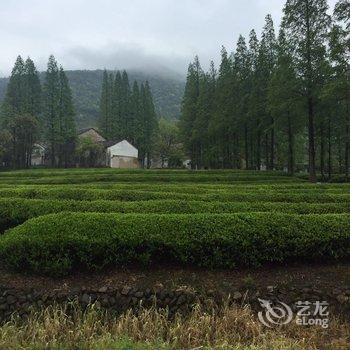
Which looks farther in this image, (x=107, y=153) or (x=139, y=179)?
(x=107, y=153)

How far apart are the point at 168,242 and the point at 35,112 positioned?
58.7 metres

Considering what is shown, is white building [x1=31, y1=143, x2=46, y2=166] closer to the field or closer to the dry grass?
the field

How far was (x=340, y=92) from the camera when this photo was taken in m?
22.3

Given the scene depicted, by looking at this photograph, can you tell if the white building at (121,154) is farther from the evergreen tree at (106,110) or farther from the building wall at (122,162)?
the evergreen tree at (106,110)

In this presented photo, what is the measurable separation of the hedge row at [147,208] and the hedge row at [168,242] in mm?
1682

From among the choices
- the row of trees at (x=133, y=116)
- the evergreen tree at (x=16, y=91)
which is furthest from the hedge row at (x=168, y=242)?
the row of trees at (x=133, y=116)

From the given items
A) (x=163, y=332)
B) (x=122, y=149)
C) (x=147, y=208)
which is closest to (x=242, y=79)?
(x=122, y=149)

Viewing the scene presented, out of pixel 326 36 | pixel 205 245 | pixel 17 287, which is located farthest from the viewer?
pixel 326 36

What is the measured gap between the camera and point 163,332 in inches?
254

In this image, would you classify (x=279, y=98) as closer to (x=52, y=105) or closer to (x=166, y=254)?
(x=166, y=254)

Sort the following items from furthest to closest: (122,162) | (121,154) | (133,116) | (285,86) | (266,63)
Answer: (133,116), (122,162), (121,154), (266,63), (285,86)

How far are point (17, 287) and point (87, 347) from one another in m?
2.63

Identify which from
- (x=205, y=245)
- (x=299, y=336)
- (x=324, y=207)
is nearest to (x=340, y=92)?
(x=324, y=207)

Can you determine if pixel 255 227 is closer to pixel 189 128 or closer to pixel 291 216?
pixel 291 216
